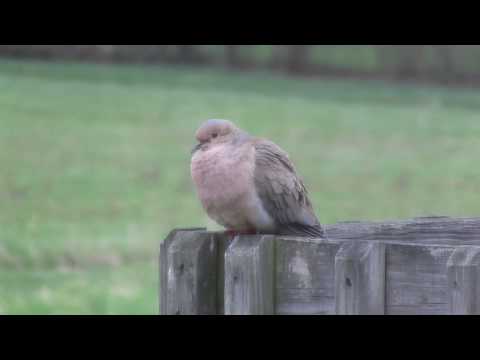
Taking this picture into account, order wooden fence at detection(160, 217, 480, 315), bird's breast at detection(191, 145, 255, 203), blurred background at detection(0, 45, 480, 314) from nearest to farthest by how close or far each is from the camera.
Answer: wooden fence at detection(160, 217, 480, 315)
bird's breast at detection(191, 145, 255, 203)
blurred background at detection(0, 45, 480, 314)

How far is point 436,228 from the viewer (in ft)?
12.4

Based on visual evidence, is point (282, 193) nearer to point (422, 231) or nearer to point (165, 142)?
point (422, 231)

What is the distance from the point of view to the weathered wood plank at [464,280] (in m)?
2.31

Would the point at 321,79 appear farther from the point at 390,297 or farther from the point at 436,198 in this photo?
the point at 390,297

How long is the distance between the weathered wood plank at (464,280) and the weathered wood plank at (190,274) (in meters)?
0.85

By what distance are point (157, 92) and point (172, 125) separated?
145 inches

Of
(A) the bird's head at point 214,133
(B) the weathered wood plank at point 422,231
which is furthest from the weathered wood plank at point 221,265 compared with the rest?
(A) the bird's head at point 214,133

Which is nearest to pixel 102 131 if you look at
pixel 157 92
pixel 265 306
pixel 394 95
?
pixel 157 92

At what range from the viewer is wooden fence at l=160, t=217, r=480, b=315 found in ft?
8.05

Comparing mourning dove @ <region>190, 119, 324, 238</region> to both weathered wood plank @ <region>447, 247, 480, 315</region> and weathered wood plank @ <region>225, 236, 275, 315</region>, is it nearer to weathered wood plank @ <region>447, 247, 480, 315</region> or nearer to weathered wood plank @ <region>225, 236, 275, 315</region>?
weathered wood plank @ <region>225, 236, 275, 315</region>

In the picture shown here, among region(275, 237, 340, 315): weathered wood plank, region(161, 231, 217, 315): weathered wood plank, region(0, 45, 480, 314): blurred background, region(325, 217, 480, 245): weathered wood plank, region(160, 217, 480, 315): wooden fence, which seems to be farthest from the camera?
region(0, 45, 480, 314): blurred background

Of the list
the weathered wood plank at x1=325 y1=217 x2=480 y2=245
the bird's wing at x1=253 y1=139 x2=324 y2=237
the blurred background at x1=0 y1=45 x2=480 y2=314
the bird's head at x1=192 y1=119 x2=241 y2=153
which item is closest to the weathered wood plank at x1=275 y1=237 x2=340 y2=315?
the weathered wood plank at x1=325 y1=217 x2=480 y2=245

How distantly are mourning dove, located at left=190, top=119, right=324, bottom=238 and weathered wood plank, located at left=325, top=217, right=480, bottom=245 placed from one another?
170 mm

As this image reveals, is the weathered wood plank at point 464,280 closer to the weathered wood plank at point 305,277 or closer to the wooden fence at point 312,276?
the wooden fence at point 312,276
